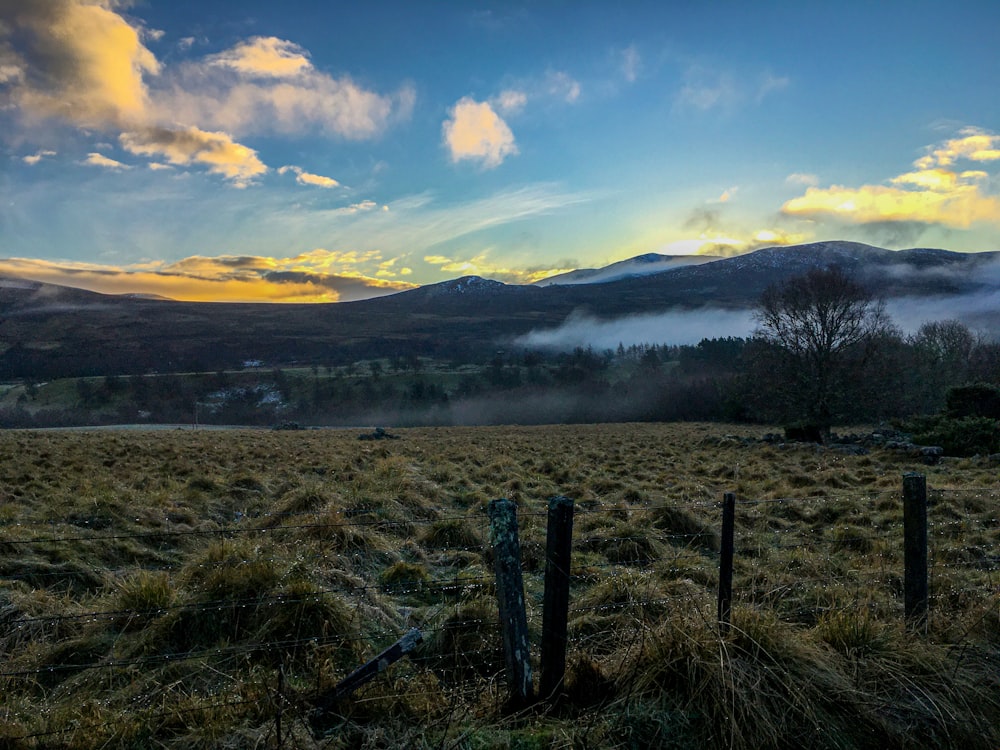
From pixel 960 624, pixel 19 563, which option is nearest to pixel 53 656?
pixel 19 563

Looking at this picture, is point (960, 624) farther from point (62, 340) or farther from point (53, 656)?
point (62, 340)

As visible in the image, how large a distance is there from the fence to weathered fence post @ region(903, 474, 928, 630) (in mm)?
15

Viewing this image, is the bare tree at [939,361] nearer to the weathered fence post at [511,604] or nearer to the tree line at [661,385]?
the tree line at [661,385]

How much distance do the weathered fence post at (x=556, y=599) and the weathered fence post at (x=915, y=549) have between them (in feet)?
10.1

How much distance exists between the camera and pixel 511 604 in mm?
4047

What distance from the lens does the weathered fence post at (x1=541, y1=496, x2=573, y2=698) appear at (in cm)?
405

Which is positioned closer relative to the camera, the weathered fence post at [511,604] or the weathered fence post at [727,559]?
the weathered fence post at [511,604]

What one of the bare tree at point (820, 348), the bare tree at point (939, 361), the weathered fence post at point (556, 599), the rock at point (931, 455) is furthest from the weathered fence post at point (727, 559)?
the bare tree at point (939, 361)

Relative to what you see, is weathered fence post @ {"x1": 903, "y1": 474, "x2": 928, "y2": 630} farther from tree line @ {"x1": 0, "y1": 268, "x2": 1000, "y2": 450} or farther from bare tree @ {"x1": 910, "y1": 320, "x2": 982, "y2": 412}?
bare tree @ {"x1": 910, "y1": 320, "x2": 982, "y2": 412}

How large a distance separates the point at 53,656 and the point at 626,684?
4.81 m

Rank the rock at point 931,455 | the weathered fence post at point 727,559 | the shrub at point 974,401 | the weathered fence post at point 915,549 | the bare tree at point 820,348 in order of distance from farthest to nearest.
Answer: the bare tree at point 820,348 → the shrub at point 974,401 → the rock at point 931,455 → the weathered fence post at point 915,549 → the weathered fence post at point 727,559

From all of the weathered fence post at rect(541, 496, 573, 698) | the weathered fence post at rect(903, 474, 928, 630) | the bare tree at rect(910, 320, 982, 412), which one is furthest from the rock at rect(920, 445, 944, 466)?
the bare tree at rect(910, 320, 982, 412)

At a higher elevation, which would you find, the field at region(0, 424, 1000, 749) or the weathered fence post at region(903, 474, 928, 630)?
the weathered fence post at region(903, 474, 928, 630)

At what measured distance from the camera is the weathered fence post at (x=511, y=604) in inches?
157
